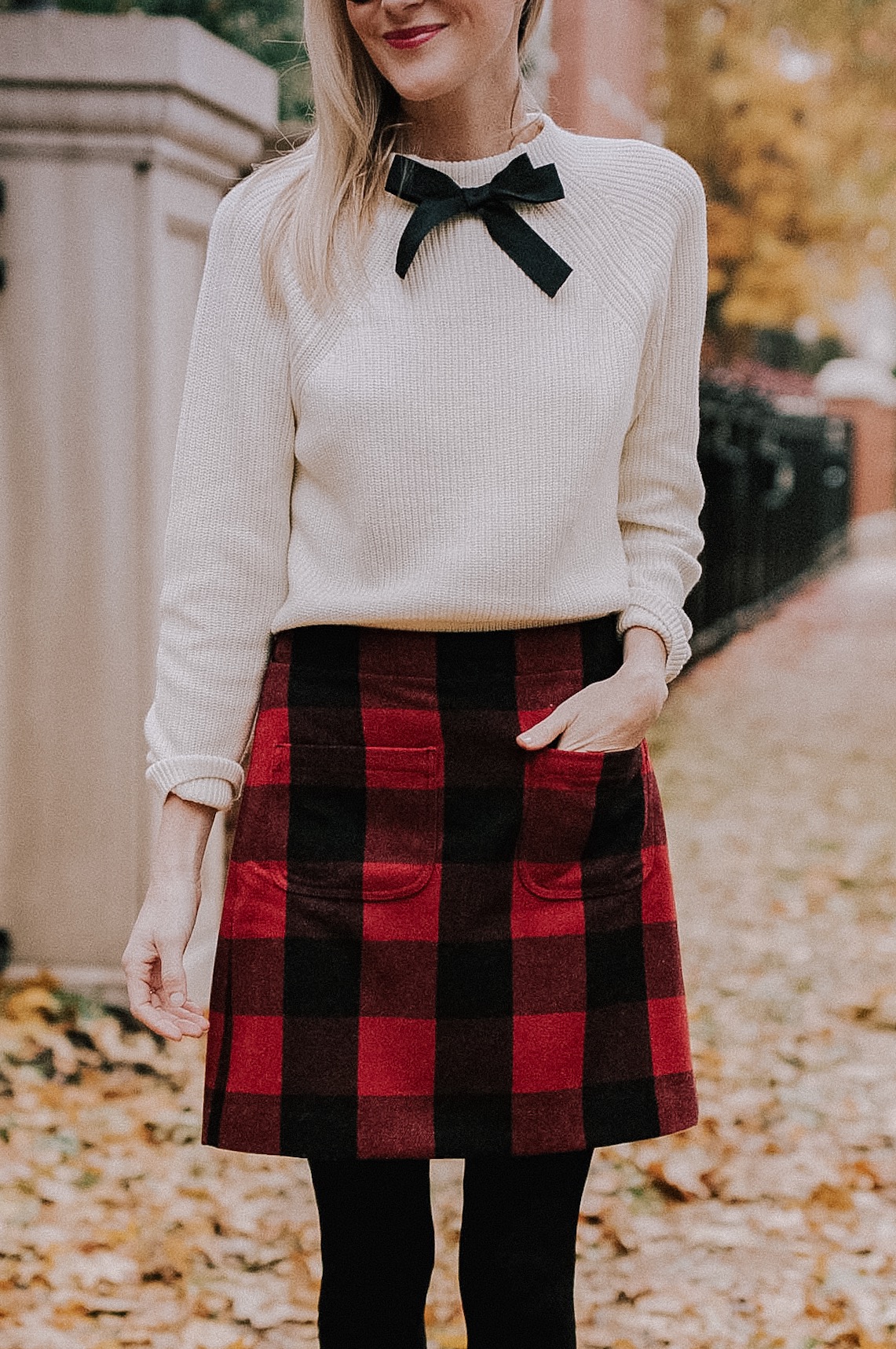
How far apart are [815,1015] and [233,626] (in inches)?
126

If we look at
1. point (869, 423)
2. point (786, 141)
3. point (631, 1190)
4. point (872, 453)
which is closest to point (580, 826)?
point (631, 1190)

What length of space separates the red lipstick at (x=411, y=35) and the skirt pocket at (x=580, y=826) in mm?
736

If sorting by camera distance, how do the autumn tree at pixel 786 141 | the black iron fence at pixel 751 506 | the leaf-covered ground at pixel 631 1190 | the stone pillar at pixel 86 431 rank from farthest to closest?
the autumn tree at pixel 786 141 → the black iron fence at pixel 751 506 → the stone pillar at pixel 86 431 → the leaf-covered ground at pixel 631 1190

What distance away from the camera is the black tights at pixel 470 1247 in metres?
1.74

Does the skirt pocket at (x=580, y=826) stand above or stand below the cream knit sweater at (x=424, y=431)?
below

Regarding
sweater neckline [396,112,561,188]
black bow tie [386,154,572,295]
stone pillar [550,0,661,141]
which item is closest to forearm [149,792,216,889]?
black bow tie [386,154,572,295]

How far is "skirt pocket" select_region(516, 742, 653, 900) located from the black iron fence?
23.3 feet

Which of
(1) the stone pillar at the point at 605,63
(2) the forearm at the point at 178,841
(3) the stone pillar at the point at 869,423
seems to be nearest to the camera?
(2) the forearm at the point at 178,841

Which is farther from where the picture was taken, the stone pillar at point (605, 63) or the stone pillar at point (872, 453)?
the stone pillar at point (872, 453)

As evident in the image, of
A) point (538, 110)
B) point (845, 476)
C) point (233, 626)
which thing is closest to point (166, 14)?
point (538, 110)

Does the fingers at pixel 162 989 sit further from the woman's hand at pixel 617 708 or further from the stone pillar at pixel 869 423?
the stone pillar at pixel 869 423

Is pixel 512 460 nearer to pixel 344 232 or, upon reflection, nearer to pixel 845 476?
pixel 344 232

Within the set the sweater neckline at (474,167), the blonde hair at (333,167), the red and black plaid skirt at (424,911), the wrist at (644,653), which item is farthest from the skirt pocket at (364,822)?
the sweater neckline at (474,167)

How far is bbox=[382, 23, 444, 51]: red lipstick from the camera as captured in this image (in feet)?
5.36
